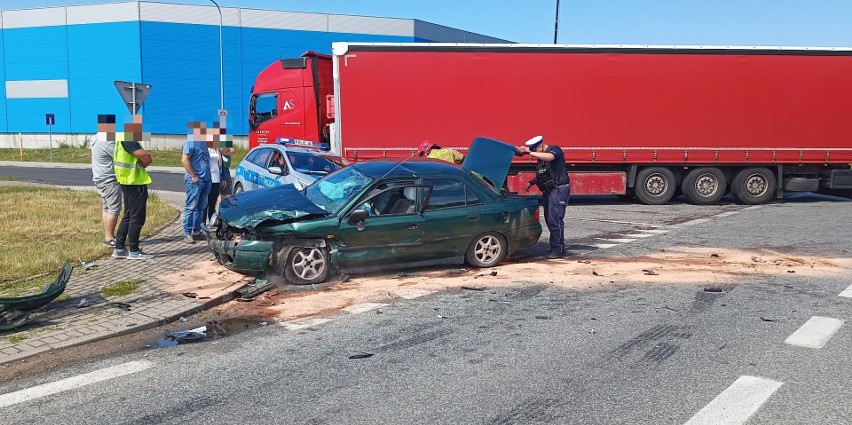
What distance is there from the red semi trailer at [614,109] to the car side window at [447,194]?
720 cm

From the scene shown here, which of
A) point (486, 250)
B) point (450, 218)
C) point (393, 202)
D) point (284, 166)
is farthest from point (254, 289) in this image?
point (284, 166)

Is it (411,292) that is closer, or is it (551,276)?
(411,292)

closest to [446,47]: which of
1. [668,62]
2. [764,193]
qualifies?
[668,62]

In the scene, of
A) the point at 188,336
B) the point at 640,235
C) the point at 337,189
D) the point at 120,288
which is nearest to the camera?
the point at 188,336

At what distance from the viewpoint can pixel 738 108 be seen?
1619 cm

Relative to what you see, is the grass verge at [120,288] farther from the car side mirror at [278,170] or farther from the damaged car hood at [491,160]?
the car side mirror at [278,170]

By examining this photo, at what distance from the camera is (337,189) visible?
8.45 metres

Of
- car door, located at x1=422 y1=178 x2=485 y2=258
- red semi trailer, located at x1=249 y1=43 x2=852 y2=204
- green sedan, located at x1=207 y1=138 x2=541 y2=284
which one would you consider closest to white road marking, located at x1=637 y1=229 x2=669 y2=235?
red semi trailer, located at x1=249 y1=43 x2=852 y2=204

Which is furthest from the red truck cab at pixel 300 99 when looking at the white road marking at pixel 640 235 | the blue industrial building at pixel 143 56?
the blue industrial building at pixel 143 56

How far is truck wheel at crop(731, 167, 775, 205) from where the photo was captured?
16891mm

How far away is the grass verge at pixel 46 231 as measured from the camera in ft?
26.6

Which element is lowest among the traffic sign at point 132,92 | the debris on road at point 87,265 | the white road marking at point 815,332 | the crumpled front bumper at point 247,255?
the white road marking at point 815,332

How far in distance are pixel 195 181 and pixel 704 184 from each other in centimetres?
1171

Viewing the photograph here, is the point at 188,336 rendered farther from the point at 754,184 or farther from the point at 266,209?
the point at 754,184
